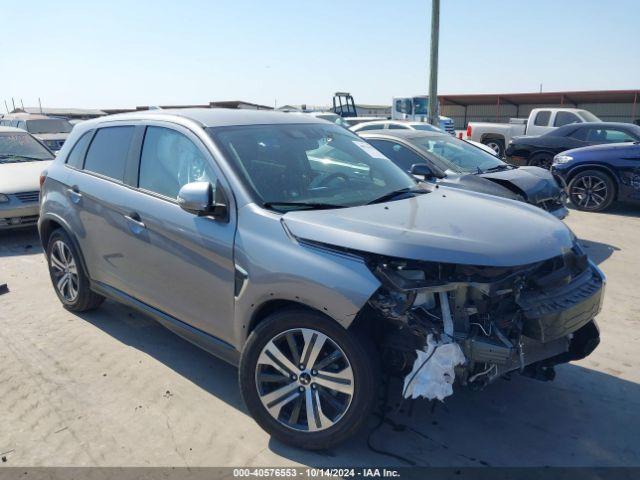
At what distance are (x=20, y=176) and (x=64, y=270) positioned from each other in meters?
4.24

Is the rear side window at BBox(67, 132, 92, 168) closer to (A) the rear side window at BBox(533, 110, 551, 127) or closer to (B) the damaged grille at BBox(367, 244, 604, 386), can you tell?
(B) the damaged grille at BBox(367, 244, 604, 386)

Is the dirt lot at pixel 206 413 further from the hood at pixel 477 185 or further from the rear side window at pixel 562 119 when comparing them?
the rear side window at pixel 562 119

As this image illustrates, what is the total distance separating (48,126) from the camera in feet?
55.9

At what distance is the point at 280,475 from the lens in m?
2.89

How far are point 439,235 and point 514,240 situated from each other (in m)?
0.44

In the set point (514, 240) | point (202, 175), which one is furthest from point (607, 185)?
point (202, 175)

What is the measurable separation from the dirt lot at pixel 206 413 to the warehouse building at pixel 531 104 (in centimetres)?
2905

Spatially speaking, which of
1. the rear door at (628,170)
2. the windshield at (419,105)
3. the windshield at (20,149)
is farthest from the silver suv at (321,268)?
the windshield at (419,105)

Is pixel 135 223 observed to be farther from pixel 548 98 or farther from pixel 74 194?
pixel 548 98

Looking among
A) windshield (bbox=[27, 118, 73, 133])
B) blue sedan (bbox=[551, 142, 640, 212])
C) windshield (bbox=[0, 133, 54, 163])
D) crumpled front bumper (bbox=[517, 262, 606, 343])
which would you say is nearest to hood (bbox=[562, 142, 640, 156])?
blue sedan (bbox=[551, 142, 640, 212])

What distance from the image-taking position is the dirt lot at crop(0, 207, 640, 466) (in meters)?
3.05

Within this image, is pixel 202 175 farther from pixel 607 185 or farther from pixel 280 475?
pixel 607 185

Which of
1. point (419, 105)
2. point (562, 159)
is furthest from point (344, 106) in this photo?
point (562, 159)

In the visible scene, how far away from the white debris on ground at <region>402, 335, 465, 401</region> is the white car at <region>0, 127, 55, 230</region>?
23.3ft
